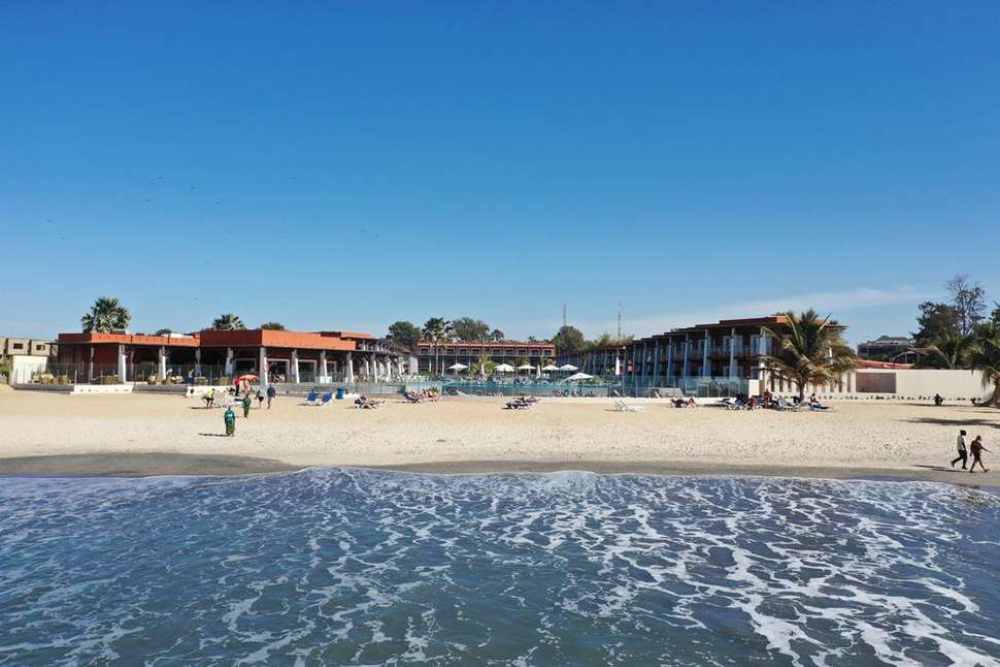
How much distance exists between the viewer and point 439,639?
9164 mm

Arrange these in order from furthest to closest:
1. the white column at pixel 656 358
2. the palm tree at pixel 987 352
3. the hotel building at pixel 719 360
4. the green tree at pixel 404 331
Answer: the green tree at pixel 404 331
the white column at pixel 656 358
the hotel building at pixel 719 360
the palm tree at pixel 987 352

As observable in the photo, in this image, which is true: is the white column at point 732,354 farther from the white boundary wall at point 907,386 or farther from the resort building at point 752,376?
the white boundary wall at point 907,386

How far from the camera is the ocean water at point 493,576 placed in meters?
8.93

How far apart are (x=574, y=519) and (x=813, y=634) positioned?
6.75m

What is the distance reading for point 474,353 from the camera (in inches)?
5320

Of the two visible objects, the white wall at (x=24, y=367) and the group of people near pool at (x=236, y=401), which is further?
the white wall at (x=24, y=367)

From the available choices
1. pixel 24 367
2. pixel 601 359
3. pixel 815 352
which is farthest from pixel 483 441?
pixel 601 359

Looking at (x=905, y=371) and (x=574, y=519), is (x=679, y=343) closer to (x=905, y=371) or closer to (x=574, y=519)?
(x=905, y=371)

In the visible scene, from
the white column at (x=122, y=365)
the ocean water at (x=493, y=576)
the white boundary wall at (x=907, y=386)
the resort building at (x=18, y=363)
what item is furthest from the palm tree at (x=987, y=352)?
the resort building at (x=18, y=363)

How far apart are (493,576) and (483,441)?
15009mm

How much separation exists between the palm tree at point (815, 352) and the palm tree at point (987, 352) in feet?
26.6

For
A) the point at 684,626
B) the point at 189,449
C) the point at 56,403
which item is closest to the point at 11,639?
the point at 684,626

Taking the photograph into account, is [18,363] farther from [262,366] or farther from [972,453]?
[972,453]

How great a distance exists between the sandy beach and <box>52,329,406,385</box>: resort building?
18.7m
